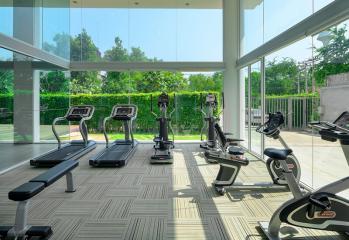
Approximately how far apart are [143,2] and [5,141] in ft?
18.1

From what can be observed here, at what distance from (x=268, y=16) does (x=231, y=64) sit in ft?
9.32

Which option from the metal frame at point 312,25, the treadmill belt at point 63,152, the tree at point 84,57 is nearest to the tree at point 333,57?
the metal frame at point 312,25

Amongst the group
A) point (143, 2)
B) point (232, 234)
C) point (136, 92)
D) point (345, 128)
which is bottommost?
point (232, 234)

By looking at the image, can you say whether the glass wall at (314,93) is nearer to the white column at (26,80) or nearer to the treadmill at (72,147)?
the treadmill at (72,147)

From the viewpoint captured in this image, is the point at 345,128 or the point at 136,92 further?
the point at 136,92

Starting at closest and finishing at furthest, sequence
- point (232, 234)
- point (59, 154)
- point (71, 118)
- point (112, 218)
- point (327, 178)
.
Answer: point (232, 234), point (112, 218), point (327, 178), point (59, 154), point (71, 118)

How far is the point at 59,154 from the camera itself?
21.7 ft

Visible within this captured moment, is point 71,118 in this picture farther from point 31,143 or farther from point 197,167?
point 197,167

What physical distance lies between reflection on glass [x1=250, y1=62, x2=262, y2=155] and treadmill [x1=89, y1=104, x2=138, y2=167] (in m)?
2.76

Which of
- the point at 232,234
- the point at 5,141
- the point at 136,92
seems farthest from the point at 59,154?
the point at 232,234

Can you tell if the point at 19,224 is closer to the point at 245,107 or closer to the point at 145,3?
the point at 245,107

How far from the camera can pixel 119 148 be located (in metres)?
7.57

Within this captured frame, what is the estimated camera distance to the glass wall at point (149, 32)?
919 centimetres

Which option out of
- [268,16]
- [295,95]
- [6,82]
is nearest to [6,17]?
[6,82]
